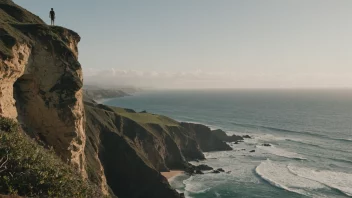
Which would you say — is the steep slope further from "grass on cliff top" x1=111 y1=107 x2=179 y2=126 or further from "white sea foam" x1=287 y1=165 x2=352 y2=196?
"white sea foam" x1=287 y1=165 x2=352 y2=196

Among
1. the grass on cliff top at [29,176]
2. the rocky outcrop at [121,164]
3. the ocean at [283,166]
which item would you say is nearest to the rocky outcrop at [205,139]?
the ocean at [283,166]

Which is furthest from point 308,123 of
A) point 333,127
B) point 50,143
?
point 50,143

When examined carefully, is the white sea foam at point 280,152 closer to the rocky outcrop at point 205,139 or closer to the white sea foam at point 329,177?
the white sea foam at point 329,177

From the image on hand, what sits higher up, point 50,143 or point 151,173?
point 50,143

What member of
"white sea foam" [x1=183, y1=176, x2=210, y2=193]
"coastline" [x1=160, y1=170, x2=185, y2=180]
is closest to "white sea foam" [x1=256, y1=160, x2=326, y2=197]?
"white sea foam" [x1=183, y1=176, x2=210, y2=193]

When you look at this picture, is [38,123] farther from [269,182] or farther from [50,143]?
[269,182]
